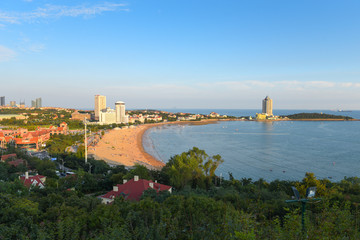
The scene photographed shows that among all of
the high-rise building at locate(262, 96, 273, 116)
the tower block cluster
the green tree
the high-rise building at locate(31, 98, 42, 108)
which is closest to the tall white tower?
the tower block cluster

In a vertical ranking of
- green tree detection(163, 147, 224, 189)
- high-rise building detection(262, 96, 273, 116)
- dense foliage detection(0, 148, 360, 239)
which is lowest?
green tree detection(163, 147, 224, 189)

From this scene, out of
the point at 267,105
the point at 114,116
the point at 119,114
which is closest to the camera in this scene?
the point at 114,116

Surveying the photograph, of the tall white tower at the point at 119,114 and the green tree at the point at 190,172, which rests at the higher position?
the tall white tower at the point at 119,114

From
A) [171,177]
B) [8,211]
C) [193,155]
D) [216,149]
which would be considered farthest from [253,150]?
[8,211]

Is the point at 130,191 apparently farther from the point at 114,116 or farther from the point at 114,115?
the point at 114,115

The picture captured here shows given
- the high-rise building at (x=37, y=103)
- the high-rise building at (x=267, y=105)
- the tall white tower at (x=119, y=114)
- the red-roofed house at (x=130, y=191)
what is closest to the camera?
the red-roofed house at (x=130, y=191)

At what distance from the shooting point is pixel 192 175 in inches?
583

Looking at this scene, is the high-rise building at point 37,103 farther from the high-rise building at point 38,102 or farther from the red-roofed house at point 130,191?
the red-roofed house at point 130,191

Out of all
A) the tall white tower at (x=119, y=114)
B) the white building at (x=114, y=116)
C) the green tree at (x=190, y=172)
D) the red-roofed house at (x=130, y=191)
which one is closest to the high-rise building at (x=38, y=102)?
the white building at (x=114, y=116)

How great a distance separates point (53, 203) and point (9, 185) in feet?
11.1

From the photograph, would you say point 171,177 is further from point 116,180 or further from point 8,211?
point 8,211

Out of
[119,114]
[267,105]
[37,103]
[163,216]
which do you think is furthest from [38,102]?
[163,216]

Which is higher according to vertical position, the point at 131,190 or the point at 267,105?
the point at 267,105

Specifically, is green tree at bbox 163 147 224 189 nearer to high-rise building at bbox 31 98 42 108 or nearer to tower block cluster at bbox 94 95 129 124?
tower block cluster at bbox 94 95 129 124
